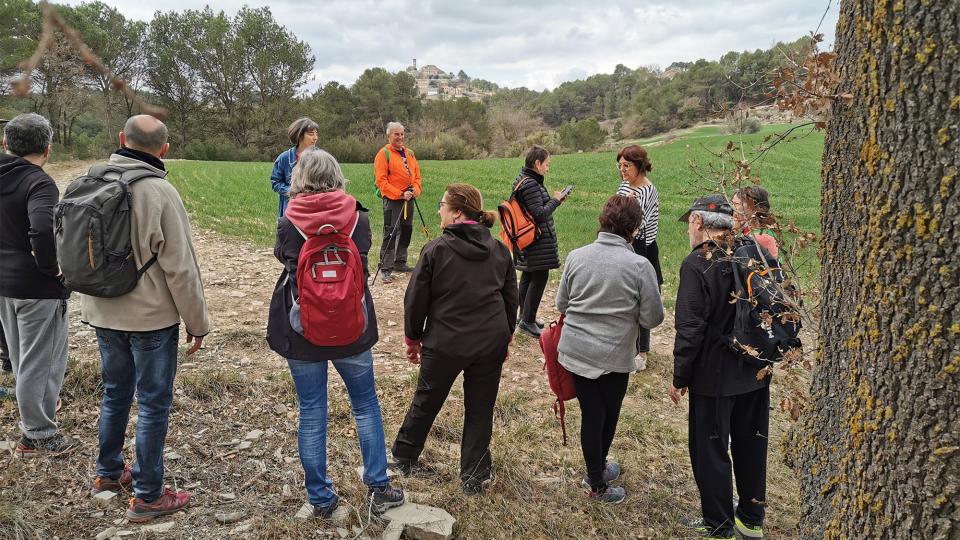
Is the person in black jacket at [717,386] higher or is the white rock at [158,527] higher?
the person in black jacket at [717,386]

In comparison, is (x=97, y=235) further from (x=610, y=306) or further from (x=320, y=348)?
(x=610, y=306)

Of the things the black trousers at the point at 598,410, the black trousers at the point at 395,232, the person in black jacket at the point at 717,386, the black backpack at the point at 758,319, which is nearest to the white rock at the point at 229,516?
the black trousers at the point at 598,410

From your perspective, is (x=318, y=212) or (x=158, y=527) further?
(x=158, y=527)

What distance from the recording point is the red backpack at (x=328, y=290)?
3.06m

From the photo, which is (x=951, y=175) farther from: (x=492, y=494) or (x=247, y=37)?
(x=247, y=37)

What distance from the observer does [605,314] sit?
3.66 metres

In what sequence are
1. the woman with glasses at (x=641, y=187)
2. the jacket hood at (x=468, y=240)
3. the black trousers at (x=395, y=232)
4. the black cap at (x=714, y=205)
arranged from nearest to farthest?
the black cap at (x=714, y=205) → the jacket hood at (x=468, y=240) → the woman with glasses at (x=641, y=187) → the black trousers at (x=395, y=232)

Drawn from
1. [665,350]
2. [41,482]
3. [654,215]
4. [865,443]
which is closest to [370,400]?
[41,482]

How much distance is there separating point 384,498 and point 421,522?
272 mm

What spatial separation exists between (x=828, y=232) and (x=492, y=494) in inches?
96.0

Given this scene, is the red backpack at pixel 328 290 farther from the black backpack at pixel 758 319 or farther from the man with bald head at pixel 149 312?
the black backpack at pixel 758 319

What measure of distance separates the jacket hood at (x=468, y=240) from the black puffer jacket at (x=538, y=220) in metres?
2.28

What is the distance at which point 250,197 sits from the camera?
1642 centimetres

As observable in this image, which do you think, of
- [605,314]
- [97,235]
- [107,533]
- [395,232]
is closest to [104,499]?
[107,533]
